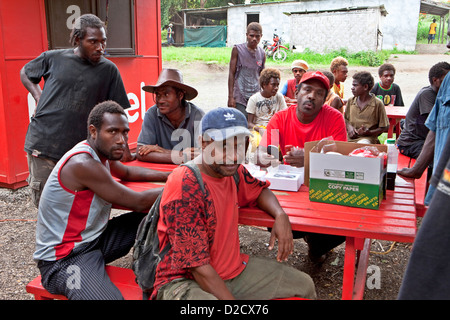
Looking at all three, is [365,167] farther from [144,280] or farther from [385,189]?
[144,280]

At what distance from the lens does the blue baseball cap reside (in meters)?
1.88

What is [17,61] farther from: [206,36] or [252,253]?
[206,36]

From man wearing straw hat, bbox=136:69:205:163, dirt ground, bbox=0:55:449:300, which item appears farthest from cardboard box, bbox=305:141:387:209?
man wearing straw hat, bbox=136:69:205:163

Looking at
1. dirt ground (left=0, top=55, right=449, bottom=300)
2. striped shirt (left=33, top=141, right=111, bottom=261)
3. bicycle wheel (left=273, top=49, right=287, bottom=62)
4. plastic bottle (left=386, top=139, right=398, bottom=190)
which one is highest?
bicycle wheel (left=273, top=49, right=287, bottom=62)

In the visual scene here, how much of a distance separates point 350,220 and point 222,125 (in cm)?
81

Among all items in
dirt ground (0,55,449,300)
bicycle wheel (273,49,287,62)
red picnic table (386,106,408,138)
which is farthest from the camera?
bicycle wheel (273,49,287,62)

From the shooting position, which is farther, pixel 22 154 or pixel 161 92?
pixel 22 154

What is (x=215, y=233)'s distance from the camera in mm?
1927

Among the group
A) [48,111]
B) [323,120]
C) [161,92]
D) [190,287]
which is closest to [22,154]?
[48,111]

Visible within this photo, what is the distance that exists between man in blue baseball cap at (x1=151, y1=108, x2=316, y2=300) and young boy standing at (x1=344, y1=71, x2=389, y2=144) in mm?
3396

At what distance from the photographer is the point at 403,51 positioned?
73.1 ft

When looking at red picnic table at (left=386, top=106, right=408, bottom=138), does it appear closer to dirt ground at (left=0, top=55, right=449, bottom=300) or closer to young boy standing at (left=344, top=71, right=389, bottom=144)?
young boy standing at (left=344, top=71, right=389, bottom=144)

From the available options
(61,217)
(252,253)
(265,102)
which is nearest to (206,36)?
(265,102)

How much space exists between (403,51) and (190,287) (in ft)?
77.1
